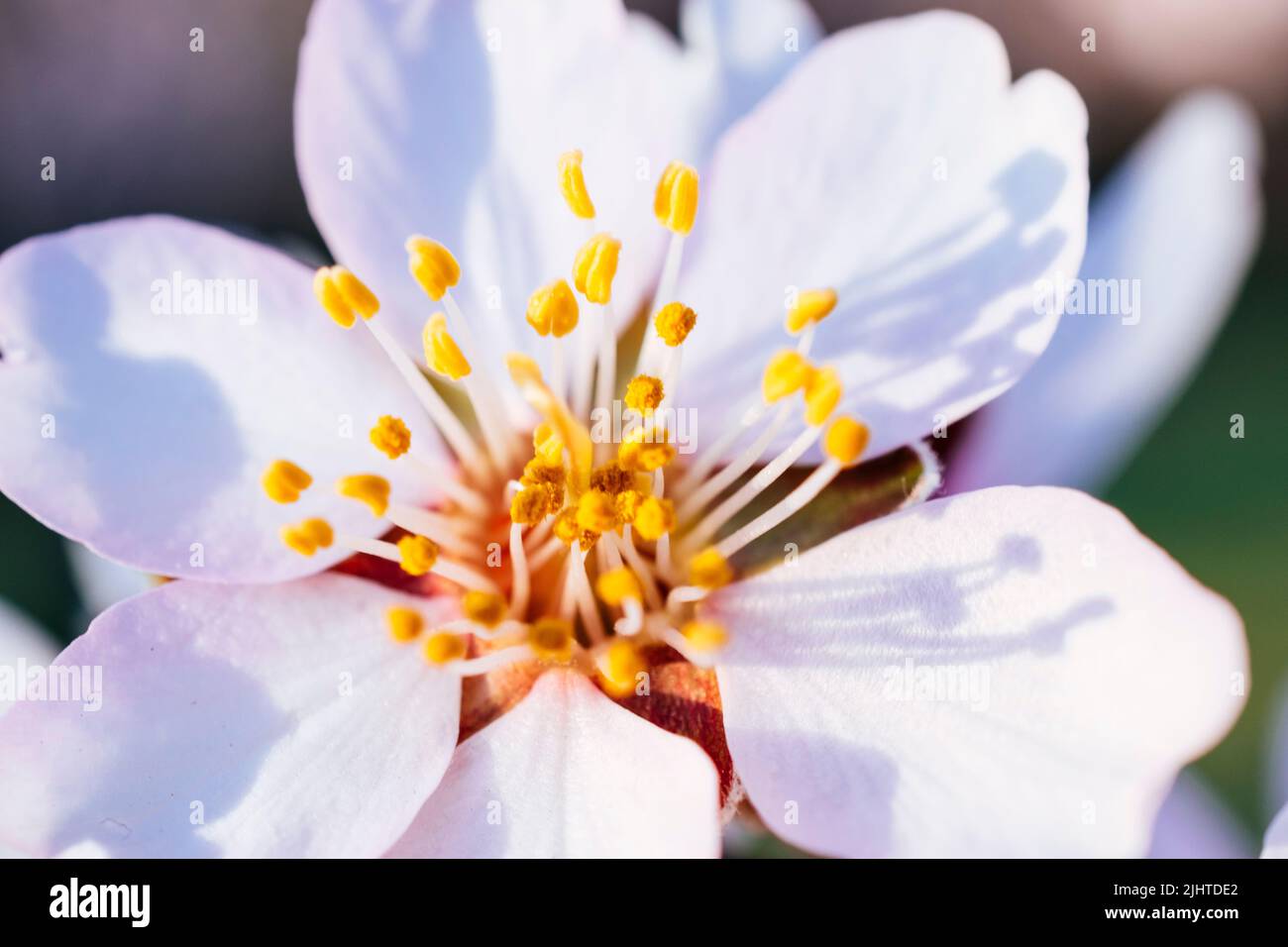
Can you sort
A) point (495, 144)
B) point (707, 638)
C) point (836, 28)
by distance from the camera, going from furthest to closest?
point (836, 28), point (495, 144), point (707, 638)

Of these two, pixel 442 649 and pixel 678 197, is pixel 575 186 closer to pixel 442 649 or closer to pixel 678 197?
pixel 678 197

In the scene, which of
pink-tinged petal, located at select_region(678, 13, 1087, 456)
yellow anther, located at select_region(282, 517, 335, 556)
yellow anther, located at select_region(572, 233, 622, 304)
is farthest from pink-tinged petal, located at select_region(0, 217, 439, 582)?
pink-tinged petal, located at select_region(678, 13, 1087, 456)

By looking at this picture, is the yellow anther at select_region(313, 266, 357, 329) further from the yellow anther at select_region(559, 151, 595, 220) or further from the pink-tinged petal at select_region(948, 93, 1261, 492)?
the pink-tinged petal at select_region(948, 93, 1261, 492)

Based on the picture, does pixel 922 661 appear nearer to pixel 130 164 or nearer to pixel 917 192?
pixel 917 192

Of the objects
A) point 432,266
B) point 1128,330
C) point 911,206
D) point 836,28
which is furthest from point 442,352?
point 836,28
